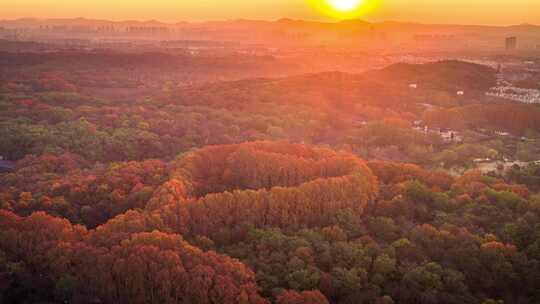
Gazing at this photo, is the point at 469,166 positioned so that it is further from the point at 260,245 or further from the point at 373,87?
the point at 373,87

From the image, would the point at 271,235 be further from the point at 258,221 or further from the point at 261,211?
the point at 261,211

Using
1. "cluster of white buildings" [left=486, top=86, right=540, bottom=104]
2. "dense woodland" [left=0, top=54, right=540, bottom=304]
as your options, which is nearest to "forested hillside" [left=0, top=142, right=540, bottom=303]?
"dense woodland" [left=0, top=54, right=540, bottom=304]

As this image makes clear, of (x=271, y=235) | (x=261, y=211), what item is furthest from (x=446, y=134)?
(x=271, y=235)

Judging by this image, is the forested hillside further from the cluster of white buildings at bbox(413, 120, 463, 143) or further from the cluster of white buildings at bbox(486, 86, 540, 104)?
the cluster of white buildings at bbox(486, 86, 540, 104)

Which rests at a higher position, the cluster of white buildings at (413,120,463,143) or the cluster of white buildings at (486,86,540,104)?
the cluster of white buildings at (486,86,540,104)

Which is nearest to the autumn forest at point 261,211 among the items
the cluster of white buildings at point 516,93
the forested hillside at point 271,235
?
the forested hillside at point 271,235

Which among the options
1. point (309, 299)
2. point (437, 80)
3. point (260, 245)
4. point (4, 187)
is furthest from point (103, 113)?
point (437, 80)
